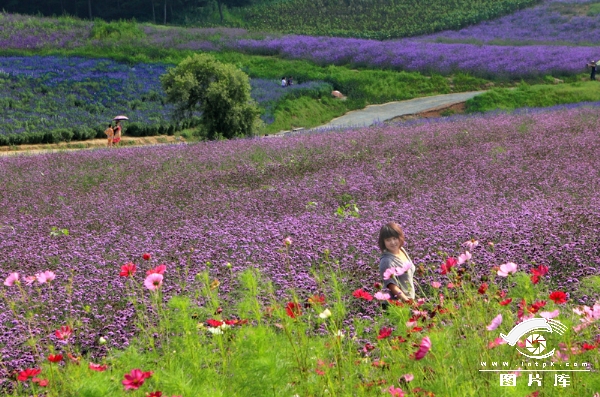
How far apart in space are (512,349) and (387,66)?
34.5 metres

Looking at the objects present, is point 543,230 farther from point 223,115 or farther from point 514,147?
point 223,115

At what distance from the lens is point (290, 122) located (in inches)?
1095

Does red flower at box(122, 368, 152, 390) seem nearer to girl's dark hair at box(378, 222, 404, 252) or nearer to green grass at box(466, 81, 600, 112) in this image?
girl's dark hair at box(378, 222, 404, 252)

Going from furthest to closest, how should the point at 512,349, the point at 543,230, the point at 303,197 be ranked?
the point at 303,197, the point at 543,230, the point at 512,349

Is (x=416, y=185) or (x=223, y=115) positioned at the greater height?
(x=416, y=185)

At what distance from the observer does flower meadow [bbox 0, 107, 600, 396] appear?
11.0 ft

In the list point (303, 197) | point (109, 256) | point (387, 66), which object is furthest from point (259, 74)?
point (109, 256)

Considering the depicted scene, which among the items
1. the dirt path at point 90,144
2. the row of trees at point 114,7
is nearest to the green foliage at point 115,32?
the row of trees at point 114,7

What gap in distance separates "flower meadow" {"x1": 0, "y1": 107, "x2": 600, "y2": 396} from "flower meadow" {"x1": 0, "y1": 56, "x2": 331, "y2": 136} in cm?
1125

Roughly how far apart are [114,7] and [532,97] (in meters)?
44.4

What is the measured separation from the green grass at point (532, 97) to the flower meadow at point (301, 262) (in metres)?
11.3

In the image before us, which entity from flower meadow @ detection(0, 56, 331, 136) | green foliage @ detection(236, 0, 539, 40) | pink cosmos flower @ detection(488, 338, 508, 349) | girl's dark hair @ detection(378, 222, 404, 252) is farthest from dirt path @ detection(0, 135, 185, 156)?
green foliage @ detection(236, 0, 539, 40)

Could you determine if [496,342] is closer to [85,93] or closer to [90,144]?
[90,144]

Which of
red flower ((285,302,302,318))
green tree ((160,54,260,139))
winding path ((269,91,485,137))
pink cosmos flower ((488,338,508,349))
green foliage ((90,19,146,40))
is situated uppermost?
red flower ((285,302,302,318))
